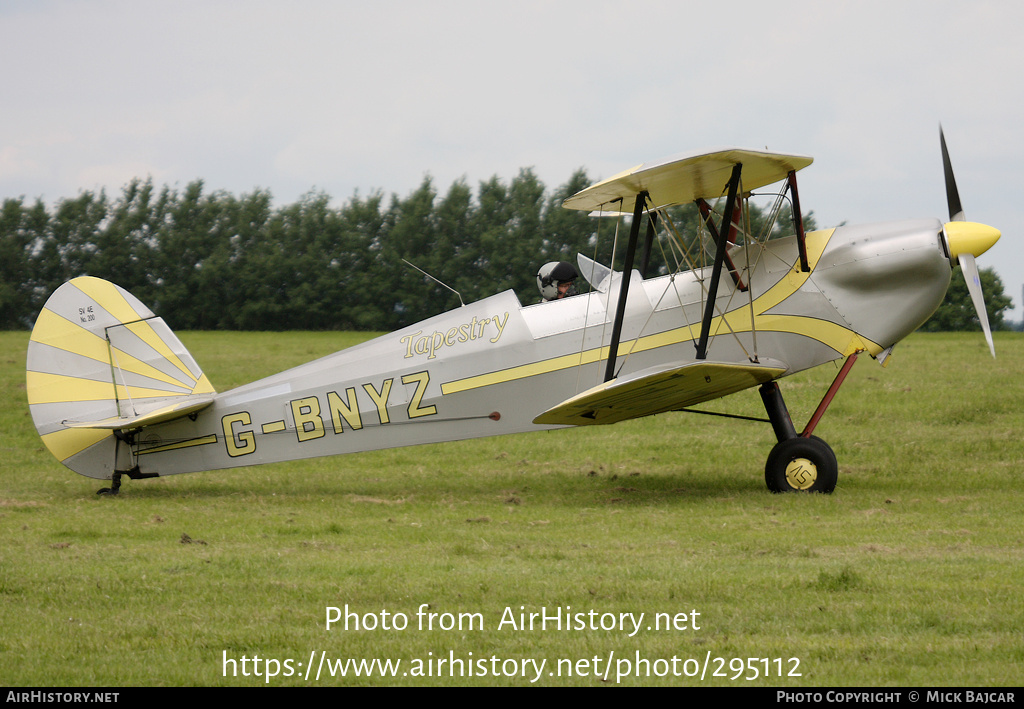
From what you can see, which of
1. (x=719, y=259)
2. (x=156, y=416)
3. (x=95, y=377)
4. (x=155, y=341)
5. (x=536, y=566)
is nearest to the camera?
(x=536, y=566)

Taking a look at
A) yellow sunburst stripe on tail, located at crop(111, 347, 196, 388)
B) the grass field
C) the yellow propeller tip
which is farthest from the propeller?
yellow sunburst stripe on tail, located at crop(111, 347, 196, 388)

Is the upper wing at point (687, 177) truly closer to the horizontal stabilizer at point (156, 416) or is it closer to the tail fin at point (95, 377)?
the horizontal stabilizer at point (156, 416)

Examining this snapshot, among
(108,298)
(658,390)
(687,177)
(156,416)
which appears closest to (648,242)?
(687,177)

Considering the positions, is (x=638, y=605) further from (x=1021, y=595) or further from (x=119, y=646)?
(x=119, y=646)

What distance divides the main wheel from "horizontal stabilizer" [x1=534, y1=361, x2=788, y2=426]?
707mm

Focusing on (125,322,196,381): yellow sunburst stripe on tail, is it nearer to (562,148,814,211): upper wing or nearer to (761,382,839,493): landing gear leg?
(562,148,814,211): upper wing

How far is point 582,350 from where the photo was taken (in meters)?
9.53

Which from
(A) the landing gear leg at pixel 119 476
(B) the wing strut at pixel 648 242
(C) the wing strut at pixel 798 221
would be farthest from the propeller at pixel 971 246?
(A) the landing gear leg at pixel 119 476

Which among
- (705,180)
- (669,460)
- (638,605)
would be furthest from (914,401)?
(638,605)

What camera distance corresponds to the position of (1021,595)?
17.5ft

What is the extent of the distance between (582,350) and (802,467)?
95.2 inches

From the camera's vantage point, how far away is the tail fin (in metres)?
9.95

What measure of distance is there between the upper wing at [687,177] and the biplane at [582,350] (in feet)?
0.10

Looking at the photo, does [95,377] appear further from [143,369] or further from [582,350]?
[582,350]
